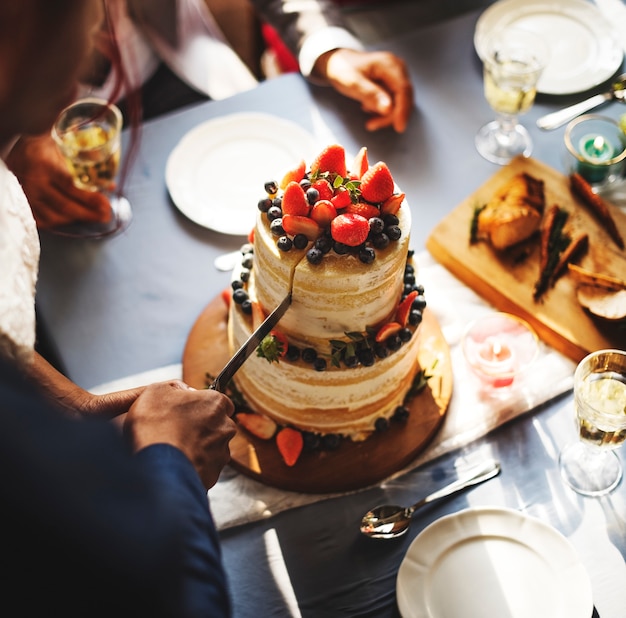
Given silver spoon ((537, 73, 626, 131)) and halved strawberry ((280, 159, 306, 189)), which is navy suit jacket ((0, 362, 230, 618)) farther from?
silver spoon ((537, 73, 626, 131))

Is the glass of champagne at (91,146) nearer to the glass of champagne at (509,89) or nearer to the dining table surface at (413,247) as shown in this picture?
the dining table surface at (413,247)

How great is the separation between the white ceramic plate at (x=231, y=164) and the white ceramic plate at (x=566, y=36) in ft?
2.43

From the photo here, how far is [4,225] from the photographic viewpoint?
139 centimetres

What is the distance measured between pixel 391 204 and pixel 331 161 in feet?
0.51

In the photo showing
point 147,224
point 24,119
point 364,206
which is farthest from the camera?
point 147,224

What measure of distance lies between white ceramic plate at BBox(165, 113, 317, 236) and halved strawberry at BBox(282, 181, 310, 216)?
661 millimetres

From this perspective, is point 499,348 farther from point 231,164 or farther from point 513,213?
point 231,164

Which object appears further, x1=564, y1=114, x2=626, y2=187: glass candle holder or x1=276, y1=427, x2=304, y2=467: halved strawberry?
x1=564, y1=114, x2=626, y2=187: glass candle holder

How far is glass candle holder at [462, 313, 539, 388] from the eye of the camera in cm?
185

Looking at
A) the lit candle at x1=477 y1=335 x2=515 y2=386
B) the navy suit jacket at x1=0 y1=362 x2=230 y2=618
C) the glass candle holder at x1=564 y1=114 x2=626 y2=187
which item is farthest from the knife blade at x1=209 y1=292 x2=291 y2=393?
the glass candle holder at x1=564 y1=114 x2=626 y2=187

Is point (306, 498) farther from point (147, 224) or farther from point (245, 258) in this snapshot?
point (147, 224)

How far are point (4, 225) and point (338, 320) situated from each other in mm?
685

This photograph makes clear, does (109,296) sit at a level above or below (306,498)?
above

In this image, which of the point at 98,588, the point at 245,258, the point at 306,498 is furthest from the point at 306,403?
the point at 98,588
